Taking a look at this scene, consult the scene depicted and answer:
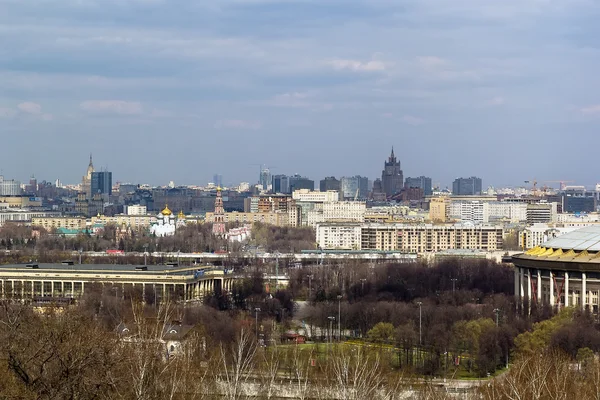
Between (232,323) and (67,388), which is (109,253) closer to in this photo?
(232,323)

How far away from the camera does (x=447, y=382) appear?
1471 inches

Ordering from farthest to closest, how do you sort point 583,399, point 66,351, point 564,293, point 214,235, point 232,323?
point 214,235 < point 564,293 < point 232,323 < point 583,399 < point 66,351

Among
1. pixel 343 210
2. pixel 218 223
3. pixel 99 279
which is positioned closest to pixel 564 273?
pixel 99 279

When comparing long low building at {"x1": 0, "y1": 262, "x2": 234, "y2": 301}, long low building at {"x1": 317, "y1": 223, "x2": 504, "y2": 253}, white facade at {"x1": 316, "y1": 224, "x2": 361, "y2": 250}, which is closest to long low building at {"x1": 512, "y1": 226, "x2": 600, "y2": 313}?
long low building at {"x1": 0, "y1": 262, "x2": 234, "y2": 301}

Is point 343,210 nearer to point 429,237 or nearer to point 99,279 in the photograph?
point 429,237

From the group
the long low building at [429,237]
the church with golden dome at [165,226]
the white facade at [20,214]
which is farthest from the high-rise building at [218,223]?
the white facade at [20,214]

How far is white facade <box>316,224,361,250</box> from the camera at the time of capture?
12281cm

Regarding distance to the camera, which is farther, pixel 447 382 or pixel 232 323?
Answer: pixel 232 323

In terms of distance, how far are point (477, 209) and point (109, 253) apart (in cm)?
8068

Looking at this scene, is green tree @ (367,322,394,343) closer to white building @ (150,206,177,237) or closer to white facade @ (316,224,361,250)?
white facade @ (316,224,361,250)

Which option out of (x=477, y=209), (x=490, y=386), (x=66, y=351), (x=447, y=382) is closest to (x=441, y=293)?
(x=447, y=382)

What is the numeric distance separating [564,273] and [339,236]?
70434mm

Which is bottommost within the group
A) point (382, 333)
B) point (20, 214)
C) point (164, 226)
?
point (382, 333)

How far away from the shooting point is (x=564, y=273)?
5434 centimetres
